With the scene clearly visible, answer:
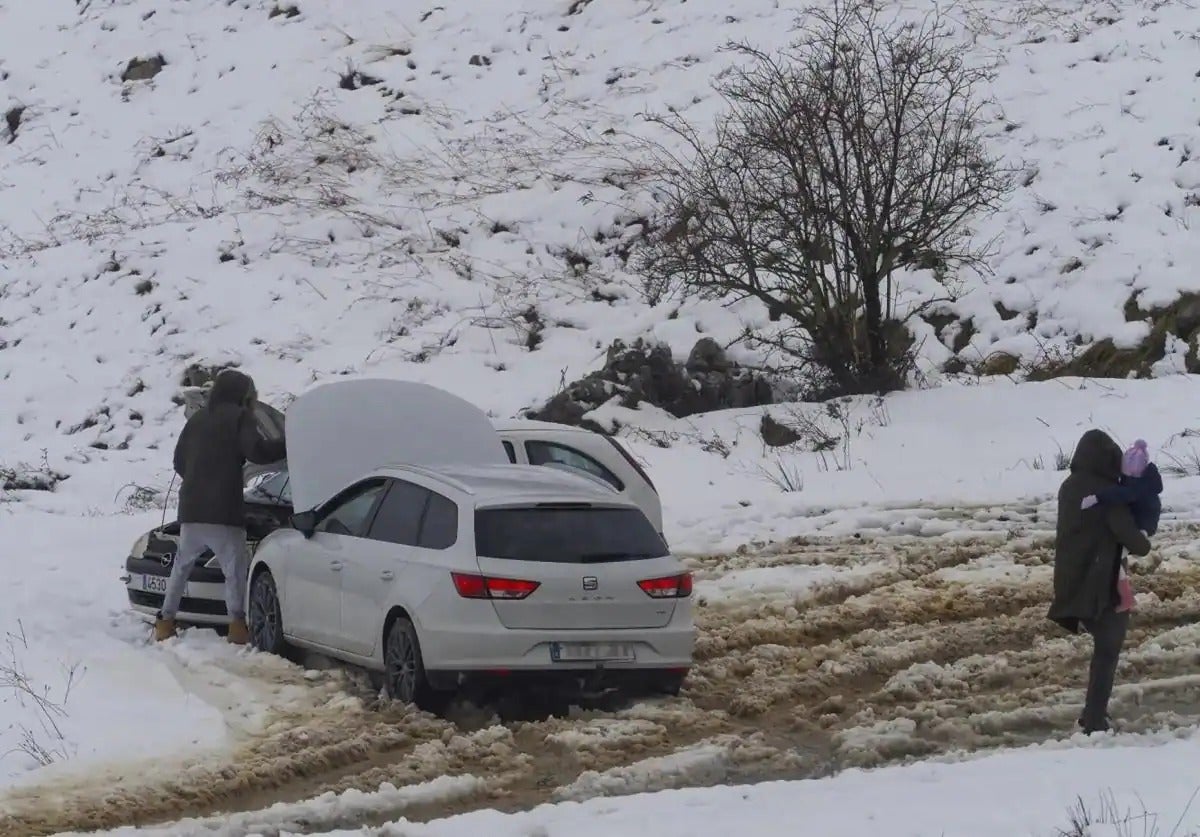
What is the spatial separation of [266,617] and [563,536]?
9.09 feet

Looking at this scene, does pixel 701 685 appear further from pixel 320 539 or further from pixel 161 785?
pixel 161 785

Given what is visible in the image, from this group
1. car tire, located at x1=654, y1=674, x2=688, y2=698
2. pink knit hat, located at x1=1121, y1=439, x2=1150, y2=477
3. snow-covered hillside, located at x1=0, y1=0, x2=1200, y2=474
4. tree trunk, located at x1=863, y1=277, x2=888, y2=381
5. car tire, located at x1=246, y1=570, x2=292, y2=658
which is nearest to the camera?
pink knit hat, located at x1=1121, y1=439, x2=1150, y2=477

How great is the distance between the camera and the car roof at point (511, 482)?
9.23 m

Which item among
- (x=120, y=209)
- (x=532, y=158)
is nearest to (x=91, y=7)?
(x=120, y=209)

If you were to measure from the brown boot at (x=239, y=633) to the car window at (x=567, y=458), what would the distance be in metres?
2.84

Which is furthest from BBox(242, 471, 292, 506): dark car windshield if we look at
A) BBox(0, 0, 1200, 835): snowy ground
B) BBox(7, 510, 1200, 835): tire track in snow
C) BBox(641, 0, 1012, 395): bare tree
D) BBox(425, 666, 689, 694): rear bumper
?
BBox(641, 0, 1012, 395): bare tree

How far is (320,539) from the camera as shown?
10.2 m

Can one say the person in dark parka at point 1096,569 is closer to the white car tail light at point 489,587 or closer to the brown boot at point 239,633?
the white car tail light at point 489,587

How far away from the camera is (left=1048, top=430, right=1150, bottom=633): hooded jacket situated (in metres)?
7.76

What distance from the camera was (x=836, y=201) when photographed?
63.4 feet

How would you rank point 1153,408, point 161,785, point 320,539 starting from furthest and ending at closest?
point 1153,408 → point 320,539 → point 161,785

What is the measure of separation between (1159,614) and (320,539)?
574 centimetres

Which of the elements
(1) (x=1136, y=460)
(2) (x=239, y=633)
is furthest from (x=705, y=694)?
(2) (x=239, y=633)

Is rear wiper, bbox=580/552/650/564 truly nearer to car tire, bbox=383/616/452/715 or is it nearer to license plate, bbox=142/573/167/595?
car tire, bbox=383/616/452/715
